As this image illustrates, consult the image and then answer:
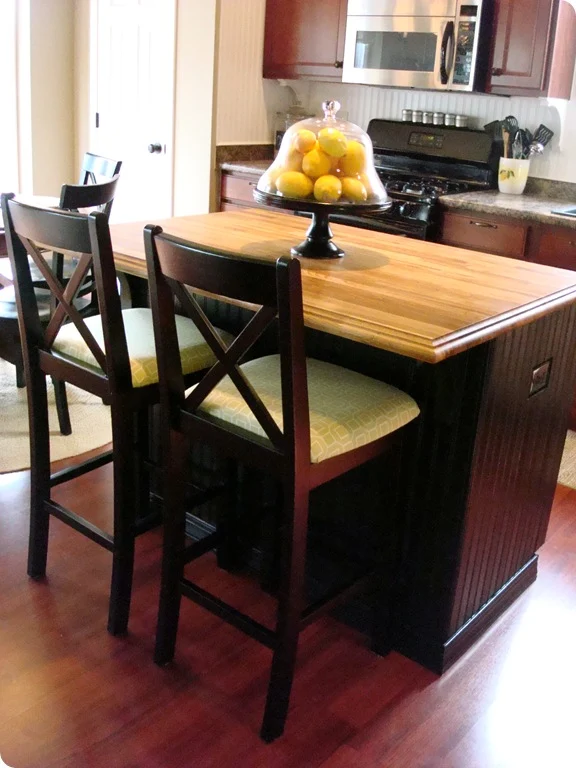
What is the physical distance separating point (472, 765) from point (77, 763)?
0.82m

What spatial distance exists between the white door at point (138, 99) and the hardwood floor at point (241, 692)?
111 inches

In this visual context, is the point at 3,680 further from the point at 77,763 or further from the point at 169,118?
the point at 169,118

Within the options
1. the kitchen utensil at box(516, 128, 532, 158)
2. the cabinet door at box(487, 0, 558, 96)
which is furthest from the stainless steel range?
the cabinet door at box(487, 0, 558, 96)

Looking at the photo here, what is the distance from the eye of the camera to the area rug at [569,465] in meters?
2.94

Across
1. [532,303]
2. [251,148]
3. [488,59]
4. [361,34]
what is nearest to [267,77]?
[251,148]

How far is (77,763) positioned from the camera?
158 cm

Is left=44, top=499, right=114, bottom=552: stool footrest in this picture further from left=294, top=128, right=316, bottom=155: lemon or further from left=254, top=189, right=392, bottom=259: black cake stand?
left=294, top=128, right=316, bottom=155: lemon

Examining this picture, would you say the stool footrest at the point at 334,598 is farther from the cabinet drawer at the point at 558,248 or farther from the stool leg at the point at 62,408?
the cabinet drawer at the point at 558,248

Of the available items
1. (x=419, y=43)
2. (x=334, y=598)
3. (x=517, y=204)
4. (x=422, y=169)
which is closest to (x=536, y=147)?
(x=517, y=204)

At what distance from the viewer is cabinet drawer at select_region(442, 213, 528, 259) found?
333cm

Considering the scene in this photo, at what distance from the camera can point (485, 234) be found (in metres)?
3.42

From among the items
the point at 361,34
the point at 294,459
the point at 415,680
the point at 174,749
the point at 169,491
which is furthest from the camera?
the point at 361,34

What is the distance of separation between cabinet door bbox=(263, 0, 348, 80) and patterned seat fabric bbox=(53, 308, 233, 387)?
2.65 metres

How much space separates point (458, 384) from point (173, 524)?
711mm
